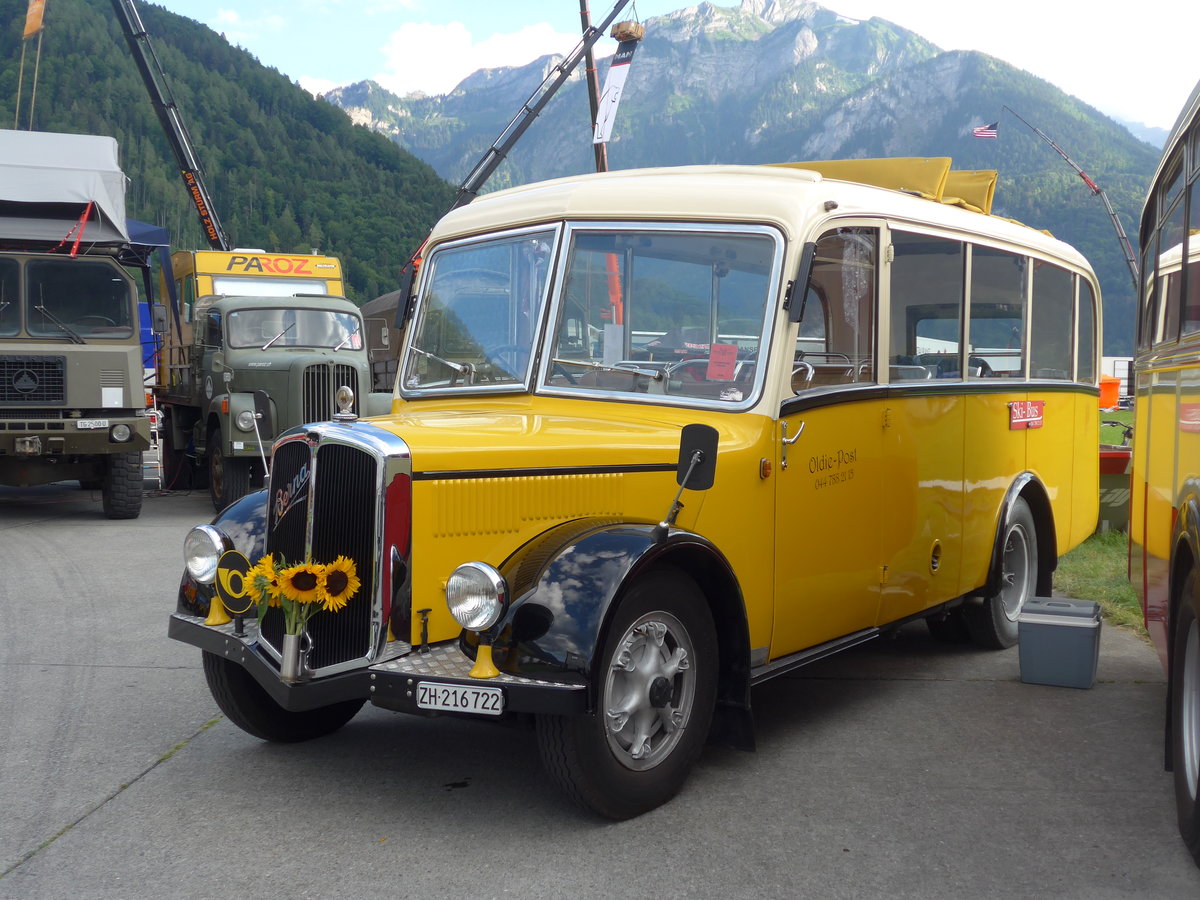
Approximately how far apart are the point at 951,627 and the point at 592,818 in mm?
3575

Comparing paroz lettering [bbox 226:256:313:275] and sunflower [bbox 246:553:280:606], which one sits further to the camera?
paroz lettering [bbox 226:256:313:275]

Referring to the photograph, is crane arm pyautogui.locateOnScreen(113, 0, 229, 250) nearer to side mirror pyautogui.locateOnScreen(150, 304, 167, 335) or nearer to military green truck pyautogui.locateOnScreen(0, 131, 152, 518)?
side mirror pyautogui.locateOnScreen(150, 304, 167, 335)

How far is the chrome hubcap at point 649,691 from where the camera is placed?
4098mm

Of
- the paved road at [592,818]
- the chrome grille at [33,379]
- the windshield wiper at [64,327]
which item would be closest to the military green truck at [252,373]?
the windshield wiper at [64,327]

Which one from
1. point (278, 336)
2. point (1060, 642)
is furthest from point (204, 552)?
point (278, 336)

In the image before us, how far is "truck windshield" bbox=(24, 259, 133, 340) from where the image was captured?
41.4 feet

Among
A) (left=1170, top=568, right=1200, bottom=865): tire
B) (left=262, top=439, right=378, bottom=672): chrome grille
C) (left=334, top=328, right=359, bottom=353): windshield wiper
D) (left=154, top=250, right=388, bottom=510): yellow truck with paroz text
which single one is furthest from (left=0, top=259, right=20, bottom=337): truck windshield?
(left=1170, top=568, right=1200, bottom=865): tire

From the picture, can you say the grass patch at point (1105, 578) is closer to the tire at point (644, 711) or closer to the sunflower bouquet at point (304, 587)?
the tire at point (644, 711)

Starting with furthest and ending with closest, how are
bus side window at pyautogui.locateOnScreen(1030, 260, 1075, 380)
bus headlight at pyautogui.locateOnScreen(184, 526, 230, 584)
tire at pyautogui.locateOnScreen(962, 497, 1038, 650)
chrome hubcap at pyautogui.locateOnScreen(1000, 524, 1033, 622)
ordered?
chrome hubcap at pyautogui.locateOnScreen(1000, 524, 1033, 622) < bus side window at pyautogui.locateOnScreen(1030, 260, 1075, 380) < tire at pyautogui.locateOnScreen(962, 497, 1038, 650) < bus headlight at pyautogui.locateOnScreen(184, 526, 230, 584)

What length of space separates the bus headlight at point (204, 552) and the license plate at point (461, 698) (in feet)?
4.06

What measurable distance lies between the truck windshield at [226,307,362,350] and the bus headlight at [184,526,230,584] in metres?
10.3

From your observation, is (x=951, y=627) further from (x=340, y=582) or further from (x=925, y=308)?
(x=340, y=582)

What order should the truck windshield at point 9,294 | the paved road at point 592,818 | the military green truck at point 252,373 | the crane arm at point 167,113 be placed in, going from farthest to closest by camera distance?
the crane arm at point 167,113, the military green truck at point 252,373, the truck windshield at point 9,294, the paved road at point 592,818

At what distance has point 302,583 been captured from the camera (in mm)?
4004
